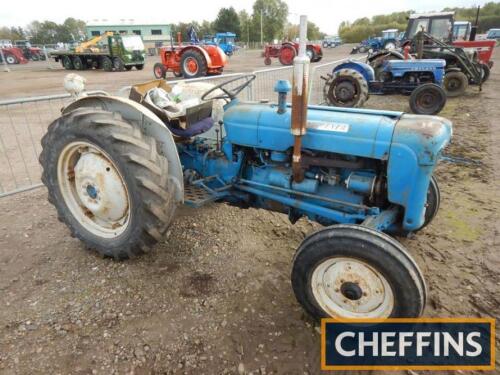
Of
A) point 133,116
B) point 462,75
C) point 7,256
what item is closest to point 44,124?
point 7,256

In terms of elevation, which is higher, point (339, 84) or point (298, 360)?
point (339, 84)

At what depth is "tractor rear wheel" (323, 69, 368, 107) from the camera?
779 centimetres

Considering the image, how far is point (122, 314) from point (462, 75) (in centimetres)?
1084

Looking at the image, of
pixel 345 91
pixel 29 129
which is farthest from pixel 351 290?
pixel 345 91

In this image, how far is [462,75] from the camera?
980 cm

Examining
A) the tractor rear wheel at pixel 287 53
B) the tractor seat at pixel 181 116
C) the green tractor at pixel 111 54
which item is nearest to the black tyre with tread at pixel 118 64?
the green tractor at pixel 111 54

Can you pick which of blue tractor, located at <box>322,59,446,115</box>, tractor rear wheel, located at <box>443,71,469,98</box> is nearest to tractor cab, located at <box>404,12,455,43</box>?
tractor rear wheel, located at <box>443,71,469,98</box>

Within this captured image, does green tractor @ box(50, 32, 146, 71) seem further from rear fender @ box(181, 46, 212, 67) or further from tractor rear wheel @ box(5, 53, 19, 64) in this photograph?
tractor rear wheel @ box(5, 53, 19, 64)

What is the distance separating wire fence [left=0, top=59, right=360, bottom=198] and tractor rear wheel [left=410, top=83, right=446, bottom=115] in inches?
94.6

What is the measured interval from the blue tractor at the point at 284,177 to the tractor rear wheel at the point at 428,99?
5.95 m

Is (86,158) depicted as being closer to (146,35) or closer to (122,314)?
(122,314)

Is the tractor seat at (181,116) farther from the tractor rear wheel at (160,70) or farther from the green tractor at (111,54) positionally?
the green tractor at (111,54)

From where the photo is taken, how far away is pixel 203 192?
9.64 feet

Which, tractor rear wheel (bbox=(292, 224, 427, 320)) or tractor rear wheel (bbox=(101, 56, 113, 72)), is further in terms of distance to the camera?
tractor rear wheel (bbox=(101, 56, 113, 72))
